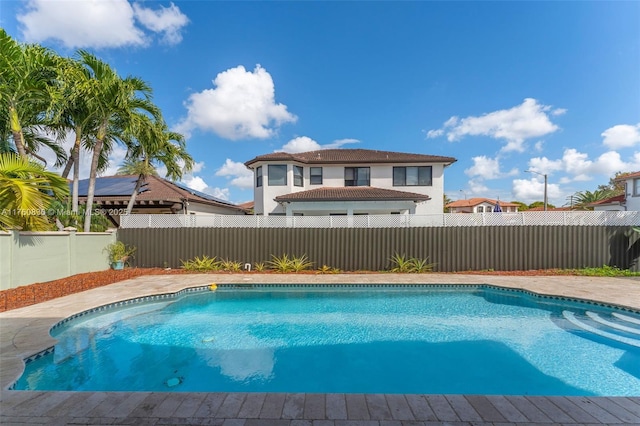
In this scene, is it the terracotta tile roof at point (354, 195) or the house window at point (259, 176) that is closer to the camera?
the terracotta tile roof at point (354, 195)

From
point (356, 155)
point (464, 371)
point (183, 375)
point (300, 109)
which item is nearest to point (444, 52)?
point (356, 155)

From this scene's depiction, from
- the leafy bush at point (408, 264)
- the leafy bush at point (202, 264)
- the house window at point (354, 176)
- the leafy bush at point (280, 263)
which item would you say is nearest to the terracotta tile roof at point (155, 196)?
the leafy bush at point (202, 264)

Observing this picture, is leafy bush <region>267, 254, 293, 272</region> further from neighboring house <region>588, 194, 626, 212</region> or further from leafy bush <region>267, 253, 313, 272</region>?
neighboring house <region>588, 194, 626, 212</region>

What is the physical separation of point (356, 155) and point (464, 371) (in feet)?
51.9

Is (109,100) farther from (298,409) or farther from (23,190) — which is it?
(298,409)

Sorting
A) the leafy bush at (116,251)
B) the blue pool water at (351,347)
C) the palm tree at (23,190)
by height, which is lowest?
the blue pool water at (351,347)

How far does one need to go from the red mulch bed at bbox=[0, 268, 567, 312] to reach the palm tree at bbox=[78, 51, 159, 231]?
2182 millimetres

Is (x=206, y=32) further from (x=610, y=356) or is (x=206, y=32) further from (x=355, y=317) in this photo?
(x=610, y=356)

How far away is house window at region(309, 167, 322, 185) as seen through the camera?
59.8 feet

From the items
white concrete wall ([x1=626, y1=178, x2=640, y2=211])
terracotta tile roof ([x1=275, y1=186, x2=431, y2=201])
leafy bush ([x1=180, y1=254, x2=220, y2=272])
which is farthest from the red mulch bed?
white concrete wall ([x1=626, y1=178, x2=640, y2=211])

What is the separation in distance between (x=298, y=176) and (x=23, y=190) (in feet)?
40.6

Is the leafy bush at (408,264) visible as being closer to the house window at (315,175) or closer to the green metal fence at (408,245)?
the green metal fence at (408,245)

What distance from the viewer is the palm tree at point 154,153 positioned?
11719 millimetres

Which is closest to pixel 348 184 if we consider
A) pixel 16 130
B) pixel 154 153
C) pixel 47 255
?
pixel 154 153
